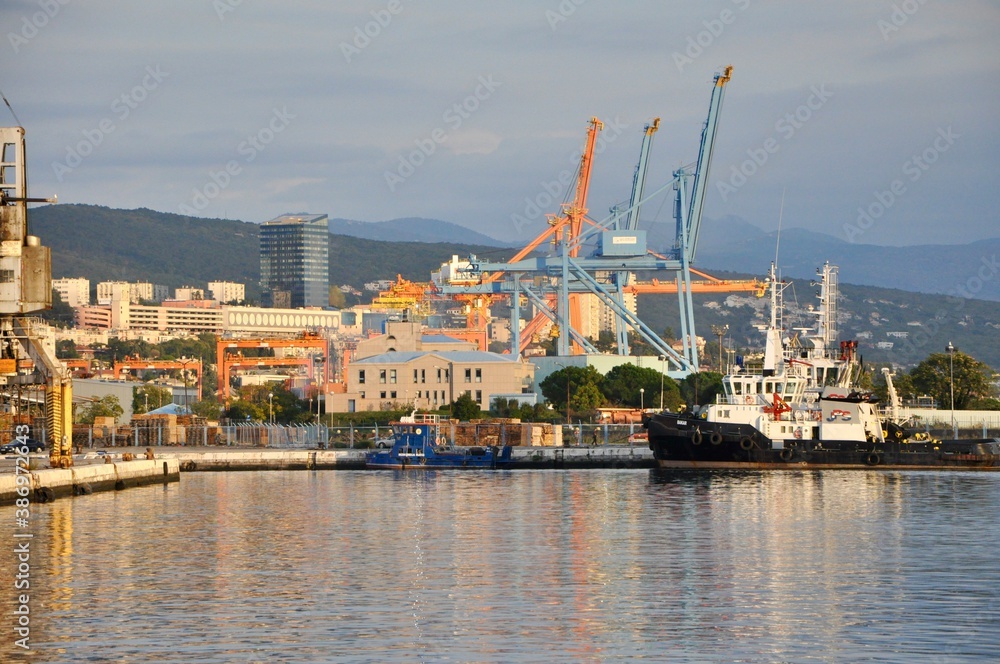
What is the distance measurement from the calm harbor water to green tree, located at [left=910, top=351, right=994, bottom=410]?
193 ft

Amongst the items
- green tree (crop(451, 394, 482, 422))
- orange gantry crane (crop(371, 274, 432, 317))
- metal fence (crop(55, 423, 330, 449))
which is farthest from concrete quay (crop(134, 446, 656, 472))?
orange gantry crane (crop(371, 274, 432, 317))

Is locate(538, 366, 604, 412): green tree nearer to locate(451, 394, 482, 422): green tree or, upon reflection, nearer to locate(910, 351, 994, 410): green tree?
locate(451, 394, 482, 422): green tree

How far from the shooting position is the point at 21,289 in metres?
49.4

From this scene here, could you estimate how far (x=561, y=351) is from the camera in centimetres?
14400

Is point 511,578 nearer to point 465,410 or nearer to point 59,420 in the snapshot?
point 59,420

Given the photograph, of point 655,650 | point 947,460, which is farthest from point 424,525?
point 947,460

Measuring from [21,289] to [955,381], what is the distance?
7959 centimetres

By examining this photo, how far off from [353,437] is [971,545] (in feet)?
191

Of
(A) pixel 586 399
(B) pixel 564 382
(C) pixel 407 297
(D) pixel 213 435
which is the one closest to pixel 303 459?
(D) pixel 213 435

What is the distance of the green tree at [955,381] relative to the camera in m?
112

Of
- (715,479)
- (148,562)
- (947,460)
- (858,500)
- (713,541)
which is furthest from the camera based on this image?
(947,460)

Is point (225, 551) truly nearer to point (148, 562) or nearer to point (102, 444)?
point (148, 562)

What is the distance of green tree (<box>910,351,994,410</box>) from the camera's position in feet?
367

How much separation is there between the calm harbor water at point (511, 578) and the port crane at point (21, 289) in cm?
453
